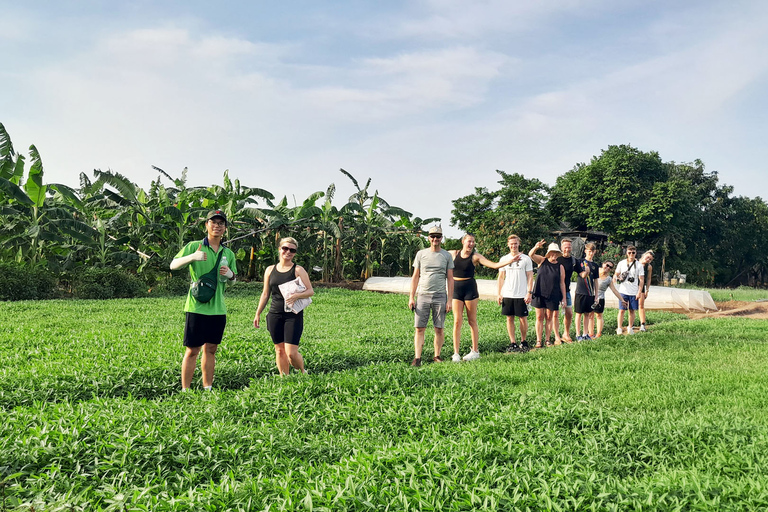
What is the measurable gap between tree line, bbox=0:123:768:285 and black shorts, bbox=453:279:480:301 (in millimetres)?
3733

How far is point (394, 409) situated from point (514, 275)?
441 cm

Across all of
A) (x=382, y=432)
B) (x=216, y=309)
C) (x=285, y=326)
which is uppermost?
(x=216, y=309)

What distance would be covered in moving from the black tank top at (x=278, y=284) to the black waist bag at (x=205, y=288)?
831 millimetres

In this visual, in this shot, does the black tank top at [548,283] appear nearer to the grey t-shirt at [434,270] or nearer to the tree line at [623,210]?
the grey t-shirt at [434,270]

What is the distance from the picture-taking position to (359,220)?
72.8ft

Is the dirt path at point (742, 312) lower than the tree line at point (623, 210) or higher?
lower

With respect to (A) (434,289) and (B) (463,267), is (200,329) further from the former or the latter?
(B) (463,267)

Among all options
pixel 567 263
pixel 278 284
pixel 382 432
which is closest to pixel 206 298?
pixel 278 284

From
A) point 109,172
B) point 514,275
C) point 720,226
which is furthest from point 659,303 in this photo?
point 720,226

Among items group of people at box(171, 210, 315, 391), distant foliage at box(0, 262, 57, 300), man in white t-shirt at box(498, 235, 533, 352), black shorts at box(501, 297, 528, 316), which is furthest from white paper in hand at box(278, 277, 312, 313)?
distant foliage at box(0, 262, 57, 300)

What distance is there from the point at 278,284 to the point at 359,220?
1625 cm

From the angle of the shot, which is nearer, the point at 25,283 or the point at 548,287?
the point at 548,287

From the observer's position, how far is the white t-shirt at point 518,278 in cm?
838

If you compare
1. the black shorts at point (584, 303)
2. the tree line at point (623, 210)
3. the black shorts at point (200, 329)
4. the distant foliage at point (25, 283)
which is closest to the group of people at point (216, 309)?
the black shorts at point (200, 329)
